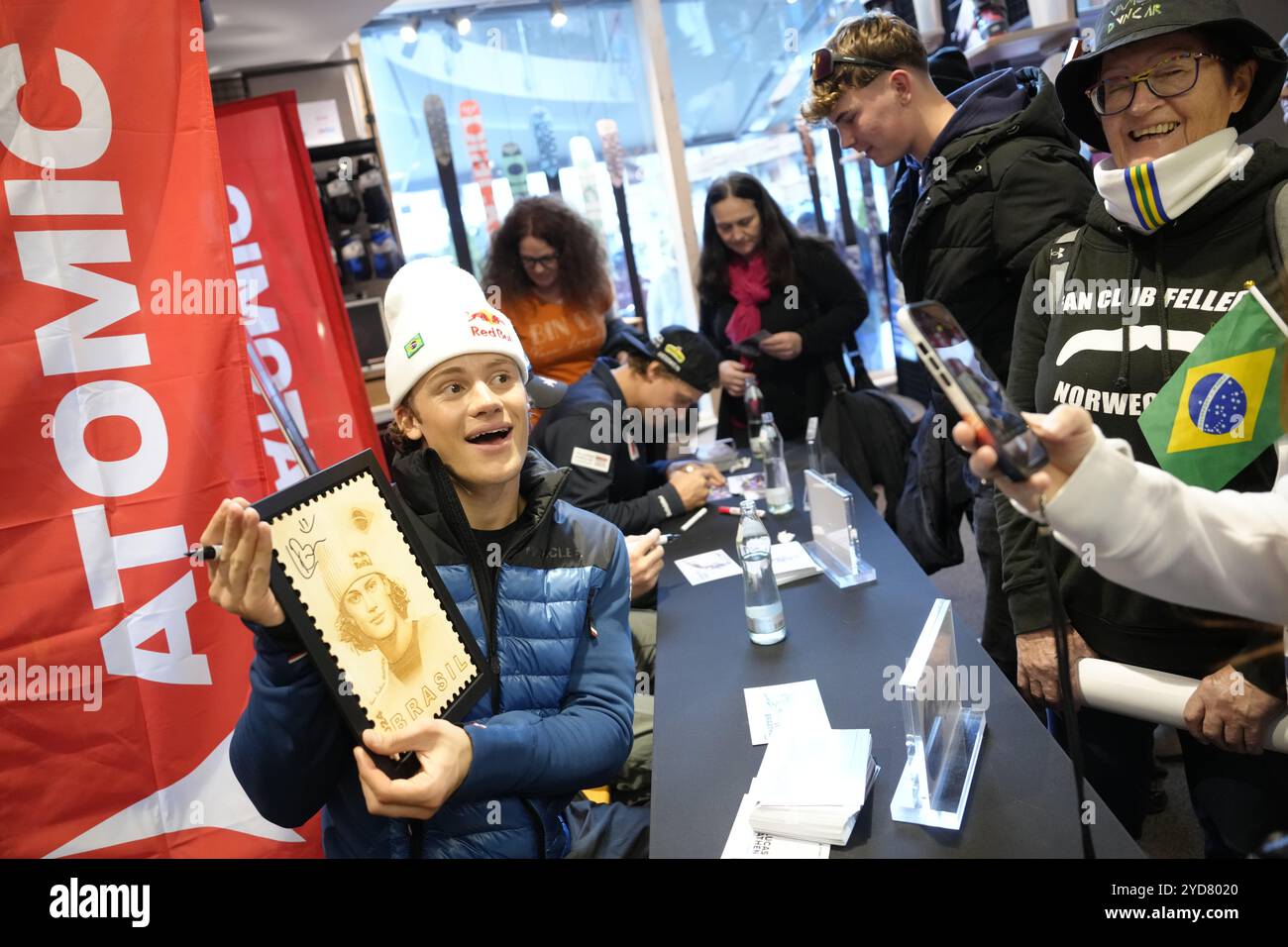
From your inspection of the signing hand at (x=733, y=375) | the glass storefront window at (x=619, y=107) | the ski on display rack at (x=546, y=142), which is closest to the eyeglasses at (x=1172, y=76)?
the signing hand at (x=733, y=375)

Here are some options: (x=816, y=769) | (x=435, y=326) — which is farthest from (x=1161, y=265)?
(x=435, y=326)

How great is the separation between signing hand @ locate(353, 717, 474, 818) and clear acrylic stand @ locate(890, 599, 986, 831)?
2.13ft

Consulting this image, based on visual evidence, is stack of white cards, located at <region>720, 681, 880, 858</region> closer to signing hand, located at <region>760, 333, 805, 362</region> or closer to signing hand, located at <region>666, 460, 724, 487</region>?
signing hand, located at <region>666, 460, 724, 487</region>

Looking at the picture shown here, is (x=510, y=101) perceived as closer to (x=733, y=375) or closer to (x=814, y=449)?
(x=733, y=375)

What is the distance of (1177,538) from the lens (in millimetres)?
905

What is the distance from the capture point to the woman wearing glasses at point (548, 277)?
391cm

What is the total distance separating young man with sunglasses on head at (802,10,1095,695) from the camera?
2.07 m

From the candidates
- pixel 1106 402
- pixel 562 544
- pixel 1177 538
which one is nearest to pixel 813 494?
pixel 562 544

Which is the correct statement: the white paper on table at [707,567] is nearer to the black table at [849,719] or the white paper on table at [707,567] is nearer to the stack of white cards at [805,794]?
the black table at [849,719]

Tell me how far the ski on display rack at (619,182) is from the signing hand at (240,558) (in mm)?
6109

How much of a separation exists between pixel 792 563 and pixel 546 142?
17.5ft

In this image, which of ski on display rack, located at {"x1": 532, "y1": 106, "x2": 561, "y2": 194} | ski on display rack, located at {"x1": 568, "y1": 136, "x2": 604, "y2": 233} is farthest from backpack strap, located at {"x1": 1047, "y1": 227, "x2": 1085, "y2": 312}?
ski on display rack, located at {"x1": 532, "y1": 106, "x2": 561, "y2": 194}

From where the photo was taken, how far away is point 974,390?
2.78 feet
